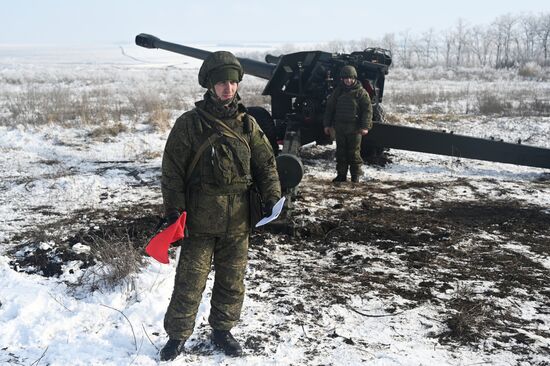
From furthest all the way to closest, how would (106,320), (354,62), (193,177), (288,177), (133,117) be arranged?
(133,117), (354,62), (288,177), (106,320), (193,177)

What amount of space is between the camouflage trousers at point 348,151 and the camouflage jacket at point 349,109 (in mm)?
110

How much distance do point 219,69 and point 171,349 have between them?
5.28 ft

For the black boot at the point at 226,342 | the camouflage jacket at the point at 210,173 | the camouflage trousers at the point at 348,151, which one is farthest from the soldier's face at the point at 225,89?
the camouflage trousers at the point at 348,151

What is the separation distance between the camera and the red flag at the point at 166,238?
2.70 metres

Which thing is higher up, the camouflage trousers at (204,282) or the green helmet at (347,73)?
the green helmet at (347,73)

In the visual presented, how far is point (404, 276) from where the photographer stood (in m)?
4.04

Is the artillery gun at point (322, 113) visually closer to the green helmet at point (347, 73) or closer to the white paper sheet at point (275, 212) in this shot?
the green helmet at point (347, 73)

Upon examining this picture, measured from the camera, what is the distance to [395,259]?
173 inches

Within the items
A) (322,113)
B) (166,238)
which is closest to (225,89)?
(166,238)

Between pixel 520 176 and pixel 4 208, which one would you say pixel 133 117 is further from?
pixel 520 176

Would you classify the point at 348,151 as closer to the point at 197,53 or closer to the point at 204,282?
the point at 197,53

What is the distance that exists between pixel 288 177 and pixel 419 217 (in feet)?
5.74

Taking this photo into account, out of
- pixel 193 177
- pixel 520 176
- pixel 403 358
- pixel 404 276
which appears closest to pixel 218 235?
pixel 193 177

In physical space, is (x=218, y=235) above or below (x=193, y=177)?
below
